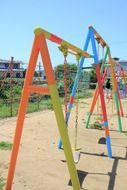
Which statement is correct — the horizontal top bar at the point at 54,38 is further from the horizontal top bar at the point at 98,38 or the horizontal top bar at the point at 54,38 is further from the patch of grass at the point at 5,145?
the patch of grass at the point at 5,145

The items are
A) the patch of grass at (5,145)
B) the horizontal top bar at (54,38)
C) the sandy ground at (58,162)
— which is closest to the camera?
the horizontal top bar at (54,38)

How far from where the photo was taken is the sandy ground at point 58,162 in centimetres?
403

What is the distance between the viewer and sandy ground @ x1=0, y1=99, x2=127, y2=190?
4031mm

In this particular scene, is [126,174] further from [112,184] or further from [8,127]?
[8,127]

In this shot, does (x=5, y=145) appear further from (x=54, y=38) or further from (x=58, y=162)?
(x=54, y=38)

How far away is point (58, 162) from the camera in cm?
489

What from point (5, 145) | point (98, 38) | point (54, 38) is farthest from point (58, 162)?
point (98, 38)

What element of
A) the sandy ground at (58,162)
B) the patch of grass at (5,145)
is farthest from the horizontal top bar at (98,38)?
the patch of grass at (5,145)

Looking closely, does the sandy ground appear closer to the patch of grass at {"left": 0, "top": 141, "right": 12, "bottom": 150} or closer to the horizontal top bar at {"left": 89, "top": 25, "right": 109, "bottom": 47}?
the patch of grass at {"left": 0, "top": 141, "right": 12, "bottom": 150}

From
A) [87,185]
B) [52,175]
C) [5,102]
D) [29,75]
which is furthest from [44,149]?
[5,102]

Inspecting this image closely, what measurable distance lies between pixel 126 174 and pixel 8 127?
3.70 metres

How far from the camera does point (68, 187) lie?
3.92 metres

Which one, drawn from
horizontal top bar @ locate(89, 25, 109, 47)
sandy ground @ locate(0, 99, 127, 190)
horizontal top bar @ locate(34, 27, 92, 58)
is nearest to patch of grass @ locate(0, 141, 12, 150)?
sandy ground @ locate(0, 99, 127, 190)

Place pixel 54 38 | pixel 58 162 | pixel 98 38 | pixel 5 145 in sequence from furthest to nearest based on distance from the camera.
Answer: pixel 98 38, pixel 5 145, pixel 58 162, pixel 54 38
